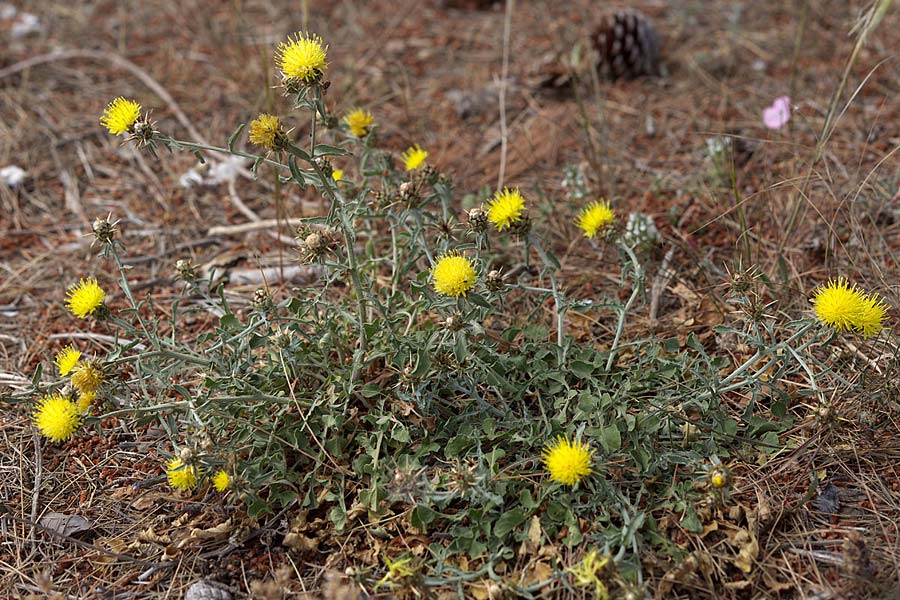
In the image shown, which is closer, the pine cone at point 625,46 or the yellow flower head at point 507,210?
the yellow flower head at point 507,210

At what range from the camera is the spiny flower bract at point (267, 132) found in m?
2.00

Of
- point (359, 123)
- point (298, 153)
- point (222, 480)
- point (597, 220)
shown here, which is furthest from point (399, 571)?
point (359, 123)

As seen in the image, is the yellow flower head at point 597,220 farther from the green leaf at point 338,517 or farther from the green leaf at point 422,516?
the green leaf at point 338,517

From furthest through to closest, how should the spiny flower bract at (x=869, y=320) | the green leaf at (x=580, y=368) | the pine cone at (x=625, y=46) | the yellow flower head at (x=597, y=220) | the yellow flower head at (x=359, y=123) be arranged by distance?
the pine cone at (x=625, y=46) → the yellow flower head at (x=359, y=123) → the yellow flower head at (x=597, y=220) → the green leaf at (x=580, y=368) → the spiny flower bract at (x=869, y=320)

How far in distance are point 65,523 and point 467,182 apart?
2200 millimetres

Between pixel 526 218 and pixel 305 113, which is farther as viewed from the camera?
pixel 305 113

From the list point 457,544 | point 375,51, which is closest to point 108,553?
point 457,544

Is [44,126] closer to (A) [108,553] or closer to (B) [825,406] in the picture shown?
(A) [108,553]

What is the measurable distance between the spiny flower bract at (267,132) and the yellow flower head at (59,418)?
0.87 metres

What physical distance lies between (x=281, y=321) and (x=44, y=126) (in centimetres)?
261

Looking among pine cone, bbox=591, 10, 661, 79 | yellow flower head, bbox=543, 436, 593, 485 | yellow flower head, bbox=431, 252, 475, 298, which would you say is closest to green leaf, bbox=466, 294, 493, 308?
yellow flower head, bbox=431, 252, 475, 298

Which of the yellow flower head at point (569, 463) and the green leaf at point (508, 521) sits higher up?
the yellow flower head at point (569, 463)

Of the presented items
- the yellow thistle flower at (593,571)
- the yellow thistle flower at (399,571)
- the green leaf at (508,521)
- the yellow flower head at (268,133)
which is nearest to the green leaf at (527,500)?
the green leaf at (508,521)

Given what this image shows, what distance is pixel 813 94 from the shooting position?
3.83m
